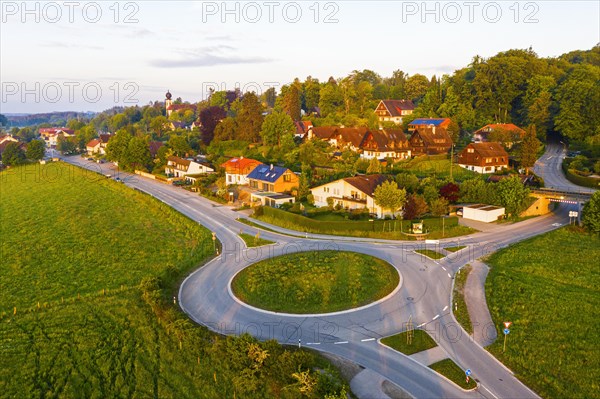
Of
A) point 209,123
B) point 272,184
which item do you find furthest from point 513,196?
point 209,123

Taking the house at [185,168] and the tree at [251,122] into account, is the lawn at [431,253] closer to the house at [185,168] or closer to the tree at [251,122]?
the house at [185,168]

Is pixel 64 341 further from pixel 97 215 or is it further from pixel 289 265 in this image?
pixel 97 215

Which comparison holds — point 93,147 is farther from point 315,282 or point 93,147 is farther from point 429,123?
point 315,282

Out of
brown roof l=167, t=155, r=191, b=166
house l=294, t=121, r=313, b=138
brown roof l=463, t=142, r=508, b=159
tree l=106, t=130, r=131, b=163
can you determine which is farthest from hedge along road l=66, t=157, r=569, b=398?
tree l=106, t=130, r=131, b=163

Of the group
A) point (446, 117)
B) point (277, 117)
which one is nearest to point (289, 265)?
point (277, 117)

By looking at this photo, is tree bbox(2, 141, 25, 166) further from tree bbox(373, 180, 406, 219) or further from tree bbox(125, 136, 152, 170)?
tree bbox(373, 180, 406, 219)
